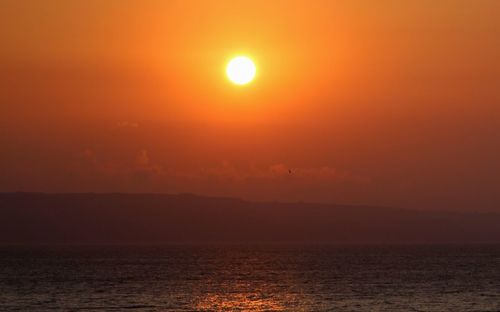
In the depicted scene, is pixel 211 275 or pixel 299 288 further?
pixel 211 275

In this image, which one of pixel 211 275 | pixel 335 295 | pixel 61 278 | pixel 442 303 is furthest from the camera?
pixel 211 275

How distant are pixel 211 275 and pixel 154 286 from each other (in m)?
39.6

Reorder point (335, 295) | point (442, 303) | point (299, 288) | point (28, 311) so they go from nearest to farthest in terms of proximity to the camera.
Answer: point (28, 311)
point (442, 303)
point (335, 295)
point (299, 288)

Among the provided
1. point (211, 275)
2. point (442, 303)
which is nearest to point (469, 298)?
point (442, 303)

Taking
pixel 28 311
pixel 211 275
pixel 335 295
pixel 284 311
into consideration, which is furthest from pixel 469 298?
pixel 211 275

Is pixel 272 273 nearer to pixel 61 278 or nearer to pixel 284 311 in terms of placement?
pixel 61 278

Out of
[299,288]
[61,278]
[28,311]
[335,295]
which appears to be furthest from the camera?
[61,278]

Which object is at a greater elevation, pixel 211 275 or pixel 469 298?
pixel 211 275

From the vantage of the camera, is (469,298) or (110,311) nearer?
(110,311)

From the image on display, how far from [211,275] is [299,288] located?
43239 millimetres

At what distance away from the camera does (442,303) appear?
114 meters

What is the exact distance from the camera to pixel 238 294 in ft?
429

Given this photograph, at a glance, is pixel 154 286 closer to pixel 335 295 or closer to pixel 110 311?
pixel 335 295

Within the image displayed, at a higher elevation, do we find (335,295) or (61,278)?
(61,278)
